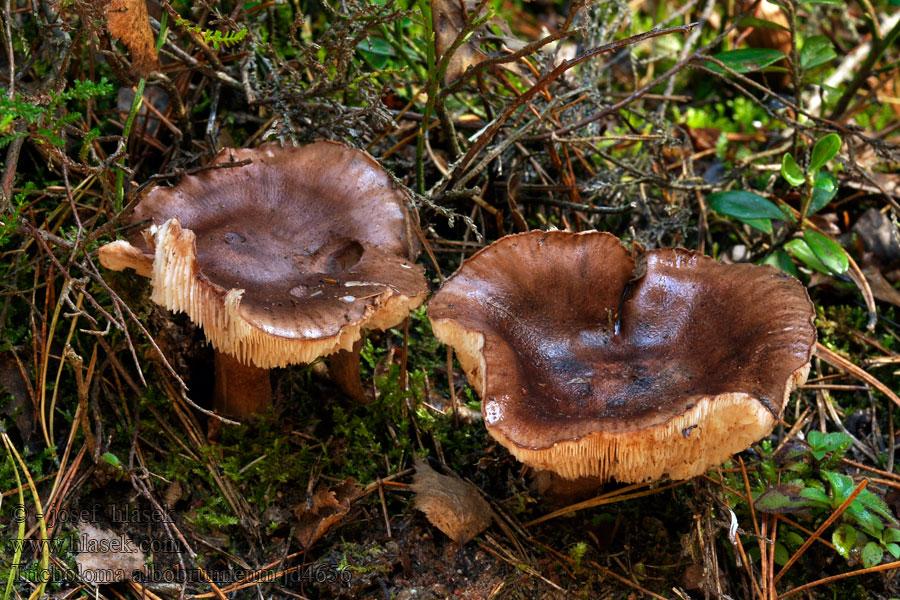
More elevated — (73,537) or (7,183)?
(7,183)

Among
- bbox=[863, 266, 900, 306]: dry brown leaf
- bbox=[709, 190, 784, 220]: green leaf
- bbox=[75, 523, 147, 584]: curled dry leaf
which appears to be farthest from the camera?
bbox=[863, 266, 900, 306]: dry brown leaf

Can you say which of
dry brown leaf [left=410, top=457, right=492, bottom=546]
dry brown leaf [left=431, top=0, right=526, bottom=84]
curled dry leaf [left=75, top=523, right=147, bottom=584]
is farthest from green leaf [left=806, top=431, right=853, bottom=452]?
curled dry leaf [left=75, top=523, right=147, bottom=584]

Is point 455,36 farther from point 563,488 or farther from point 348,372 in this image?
point 563,488

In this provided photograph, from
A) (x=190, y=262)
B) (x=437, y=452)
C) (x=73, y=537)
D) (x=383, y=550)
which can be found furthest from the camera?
(x=437, y=452)

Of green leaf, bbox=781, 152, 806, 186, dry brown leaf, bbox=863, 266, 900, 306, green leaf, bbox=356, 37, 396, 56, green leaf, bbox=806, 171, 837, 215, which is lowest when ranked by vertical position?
dry brown leaf, bbox=863, 266, 900, 306

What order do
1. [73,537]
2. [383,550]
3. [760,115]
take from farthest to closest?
[760,115]
[383,550]
[73,537]

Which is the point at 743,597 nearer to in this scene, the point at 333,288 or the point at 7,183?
the point at 333,288

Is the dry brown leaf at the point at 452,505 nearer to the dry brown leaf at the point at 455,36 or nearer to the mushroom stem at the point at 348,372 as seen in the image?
the mushroom stem at the point at 348,372

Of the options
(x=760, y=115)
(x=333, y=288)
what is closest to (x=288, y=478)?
(x=333, y=288)

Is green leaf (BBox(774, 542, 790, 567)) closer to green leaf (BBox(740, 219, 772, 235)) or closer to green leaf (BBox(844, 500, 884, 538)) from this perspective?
green leaf (BBox(844, 500, 884, 538))
